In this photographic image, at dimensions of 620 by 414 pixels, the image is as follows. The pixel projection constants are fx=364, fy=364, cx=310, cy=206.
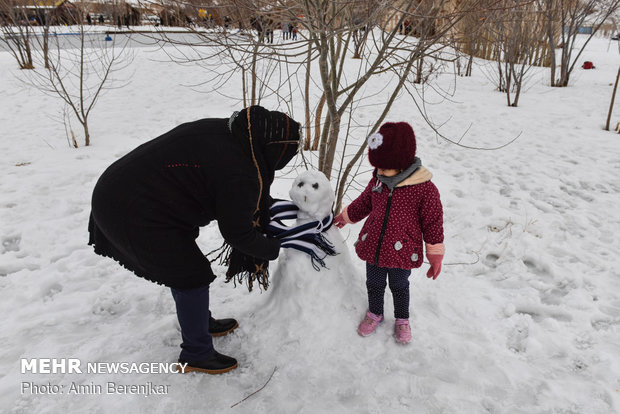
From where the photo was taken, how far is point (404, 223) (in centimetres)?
180

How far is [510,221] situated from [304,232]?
229cm

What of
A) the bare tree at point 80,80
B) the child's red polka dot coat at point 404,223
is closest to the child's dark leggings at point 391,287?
→ the child's red polka dot coat at point 404,223

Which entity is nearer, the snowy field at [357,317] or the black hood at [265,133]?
the black hood at [265,133]

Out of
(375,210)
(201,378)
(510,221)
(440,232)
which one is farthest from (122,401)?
(510,221)

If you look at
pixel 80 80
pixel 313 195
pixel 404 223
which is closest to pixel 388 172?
pixel 404 223

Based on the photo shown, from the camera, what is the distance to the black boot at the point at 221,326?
205 centimetres

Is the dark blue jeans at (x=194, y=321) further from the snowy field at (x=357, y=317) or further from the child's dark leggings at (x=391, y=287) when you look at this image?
the child's dark leggings at (x=391, y=287)

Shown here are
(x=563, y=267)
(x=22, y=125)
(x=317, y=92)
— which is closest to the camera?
(x=563, y=267)

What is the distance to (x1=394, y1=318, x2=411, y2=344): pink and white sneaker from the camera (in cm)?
199

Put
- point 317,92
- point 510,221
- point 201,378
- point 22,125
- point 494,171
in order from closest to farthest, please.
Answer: point 201,378 < point 510,221 < point 494,171 < point 22,125 < point 317,92

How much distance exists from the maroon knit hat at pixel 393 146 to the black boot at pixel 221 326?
1229mm

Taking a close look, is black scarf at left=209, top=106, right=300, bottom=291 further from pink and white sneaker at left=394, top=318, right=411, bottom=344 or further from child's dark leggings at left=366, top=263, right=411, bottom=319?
pink and white sneaker at left=394, top=318, right=411, bottom=344

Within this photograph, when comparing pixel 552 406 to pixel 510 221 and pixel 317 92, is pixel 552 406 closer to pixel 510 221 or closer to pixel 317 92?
pixel 510 221

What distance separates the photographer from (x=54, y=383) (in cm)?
176
